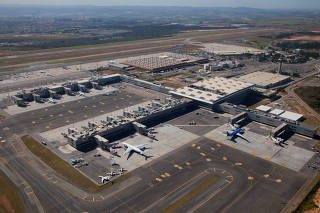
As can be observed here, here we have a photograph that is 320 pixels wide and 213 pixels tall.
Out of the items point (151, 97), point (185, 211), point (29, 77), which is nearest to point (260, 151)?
point (185, 211)

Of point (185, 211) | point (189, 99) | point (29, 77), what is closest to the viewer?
point (185, 211)

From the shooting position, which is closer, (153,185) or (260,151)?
(153,185)

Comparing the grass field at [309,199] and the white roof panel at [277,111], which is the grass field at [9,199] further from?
the white roof panel at [277,111]

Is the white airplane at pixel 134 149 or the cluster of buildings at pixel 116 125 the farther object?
the cluster of buildings at pixel 116 125

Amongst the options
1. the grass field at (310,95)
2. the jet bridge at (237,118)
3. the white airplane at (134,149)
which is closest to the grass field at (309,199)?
the jet bridge at (237,118)

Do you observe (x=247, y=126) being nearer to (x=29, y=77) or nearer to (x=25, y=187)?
(x=25, y=187)

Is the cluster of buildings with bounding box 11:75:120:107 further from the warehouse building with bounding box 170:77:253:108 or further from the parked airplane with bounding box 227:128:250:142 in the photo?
the parked airplane with bounding box 227:128:250:142
